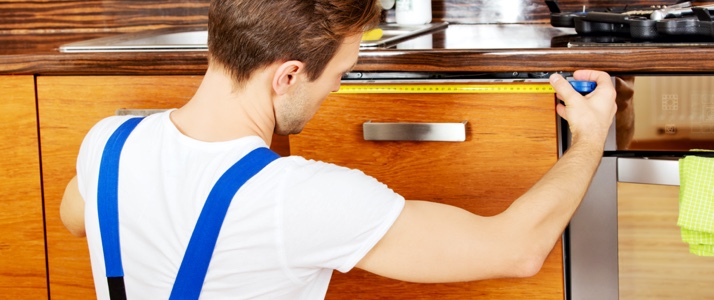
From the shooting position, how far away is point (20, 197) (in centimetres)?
178

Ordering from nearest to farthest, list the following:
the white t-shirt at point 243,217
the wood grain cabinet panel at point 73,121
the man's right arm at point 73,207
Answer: the white t-shirt at point 243,217 → the man's right arm at point 73,207 → the wood grain cabinet panel at point 73,121

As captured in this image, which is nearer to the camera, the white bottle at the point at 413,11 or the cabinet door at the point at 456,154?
the cabinet door at the point at 456,154

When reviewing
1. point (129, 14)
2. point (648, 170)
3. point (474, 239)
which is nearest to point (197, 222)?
point (474, 239)

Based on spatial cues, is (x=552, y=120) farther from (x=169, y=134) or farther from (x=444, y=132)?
(x=169, y=134)

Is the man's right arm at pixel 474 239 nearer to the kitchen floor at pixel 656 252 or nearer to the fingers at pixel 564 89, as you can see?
the fingers at pixel 564 89

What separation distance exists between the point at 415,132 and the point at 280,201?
0.59m

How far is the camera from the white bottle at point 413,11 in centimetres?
204

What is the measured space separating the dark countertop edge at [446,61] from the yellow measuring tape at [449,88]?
0.03 m

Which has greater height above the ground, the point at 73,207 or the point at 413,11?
the point at 413,11

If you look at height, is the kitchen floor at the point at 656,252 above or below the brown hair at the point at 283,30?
below

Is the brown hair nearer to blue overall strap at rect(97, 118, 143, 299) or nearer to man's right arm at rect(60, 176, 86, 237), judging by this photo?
blue overall strap at rect(97, 118, 143, 299)

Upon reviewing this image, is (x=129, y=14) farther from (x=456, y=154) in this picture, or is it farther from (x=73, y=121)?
(x=456, y=154)

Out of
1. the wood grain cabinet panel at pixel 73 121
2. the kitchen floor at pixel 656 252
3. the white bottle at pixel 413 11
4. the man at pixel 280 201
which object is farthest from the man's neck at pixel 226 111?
the white bottle at pixel 413 11

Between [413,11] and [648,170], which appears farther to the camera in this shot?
[413,11]
